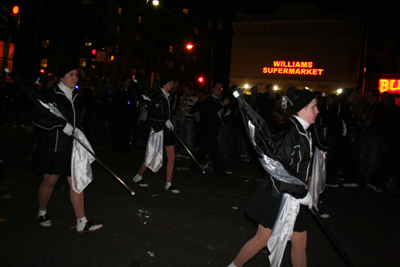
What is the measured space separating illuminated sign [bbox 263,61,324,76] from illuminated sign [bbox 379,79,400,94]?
16.1ft

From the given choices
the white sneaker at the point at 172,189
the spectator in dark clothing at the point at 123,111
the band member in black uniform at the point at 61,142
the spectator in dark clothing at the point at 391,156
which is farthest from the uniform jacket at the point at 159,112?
the spectator in dark clothing at the point at 391,156

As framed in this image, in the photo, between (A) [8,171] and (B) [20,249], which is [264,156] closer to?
(B) [20,249]

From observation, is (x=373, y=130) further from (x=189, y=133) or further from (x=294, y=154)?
(x=294, y=154)

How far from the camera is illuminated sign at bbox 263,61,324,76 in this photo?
29.0 metres

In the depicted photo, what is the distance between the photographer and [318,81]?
1144 inches

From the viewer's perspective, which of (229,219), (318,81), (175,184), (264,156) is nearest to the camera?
(264,156)

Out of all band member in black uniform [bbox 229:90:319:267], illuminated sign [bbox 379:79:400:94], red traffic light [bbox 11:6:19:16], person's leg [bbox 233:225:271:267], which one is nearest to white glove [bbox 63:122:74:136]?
band member in black uniform [bbox 229:90:319:267]

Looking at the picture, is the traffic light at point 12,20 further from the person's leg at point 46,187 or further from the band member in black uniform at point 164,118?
the person's leg at point 46,187

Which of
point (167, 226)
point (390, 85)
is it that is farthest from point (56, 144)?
point (390, 85)

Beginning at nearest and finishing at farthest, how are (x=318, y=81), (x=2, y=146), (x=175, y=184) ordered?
(x=175, y=184) < (x=2, y=146) < (x=318, y=81)

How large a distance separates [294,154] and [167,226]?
2.21m

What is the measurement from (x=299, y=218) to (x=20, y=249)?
9.18ft

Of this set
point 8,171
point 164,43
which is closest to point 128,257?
point 8,171

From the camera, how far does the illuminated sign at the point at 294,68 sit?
28969 millimetres
